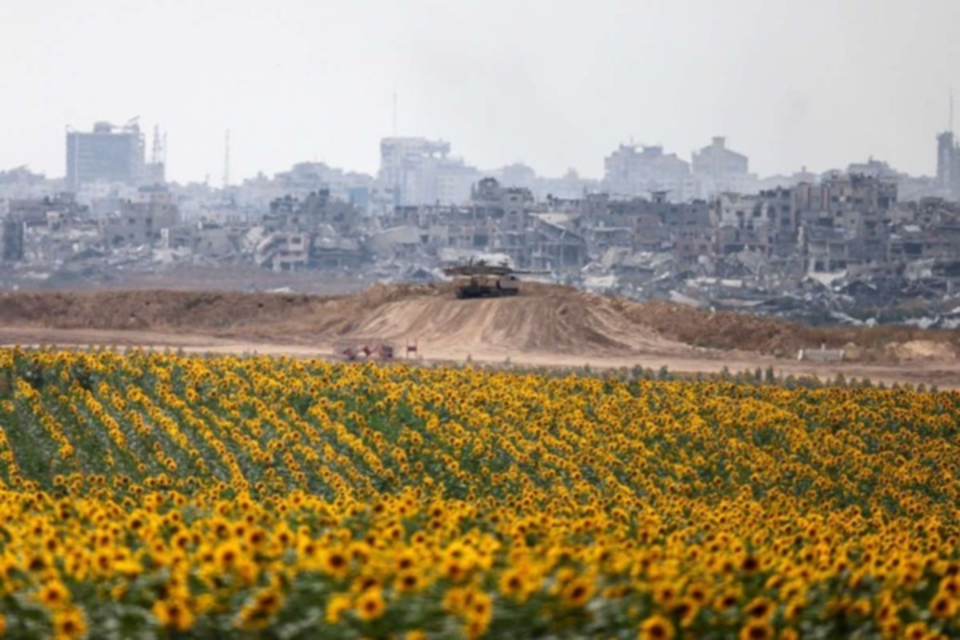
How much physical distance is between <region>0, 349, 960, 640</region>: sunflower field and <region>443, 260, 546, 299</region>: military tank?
1059 inches

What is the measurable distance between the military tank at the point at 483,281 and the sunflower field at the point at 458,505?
1059 inches

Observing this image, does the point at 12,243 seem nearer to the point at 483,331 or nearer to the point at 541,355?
the point at 483,331

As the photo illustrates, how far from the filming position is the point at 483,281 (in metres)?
57.3

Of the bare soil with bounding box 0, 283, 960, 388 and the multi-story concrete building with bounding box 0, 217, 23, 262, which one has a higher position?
the multi-story concrete building with bounding box 0, 217, 23, 262

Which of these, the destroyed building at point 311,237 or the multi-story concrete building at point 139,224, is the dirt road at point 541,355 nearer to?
the destroyed building at point 311,237

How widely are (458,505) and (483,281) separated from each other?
4354 centimetres

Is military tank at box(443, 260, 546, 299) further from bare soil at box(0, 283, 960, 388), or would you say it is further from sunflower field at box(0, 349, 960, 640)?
sunflower field at box(0, 349, 960, 640)

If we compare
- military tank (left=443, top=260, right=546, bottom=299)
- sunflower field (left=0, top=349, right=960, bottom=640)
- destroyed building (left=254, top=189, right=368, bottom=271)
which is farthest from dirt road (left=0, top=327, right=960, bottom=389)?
destroyed building (left=254, top=189, right=368, bottom=271)

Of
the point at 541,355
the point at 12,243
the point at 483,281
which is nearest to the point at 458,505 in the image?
the point at 541,355

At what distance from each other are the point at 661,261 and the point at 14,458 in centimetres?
11637

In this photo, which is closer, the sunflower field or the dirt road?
the sunflower field

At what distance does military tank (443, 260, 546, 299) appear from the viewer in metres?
56.2

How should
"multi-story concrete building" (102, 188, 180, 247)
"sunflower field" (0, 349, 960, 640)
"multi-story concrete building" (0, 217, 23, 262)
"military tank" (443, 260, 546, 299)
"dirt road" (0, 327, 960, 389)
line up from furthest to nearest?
"multi-story concrete building" (102, 188, 180, 247) < "multi-story concrete building" (0, 217, 23, 262) < "military tank" (443, 260, 546, 299) < "dirt road" (0, 327, 960, 389) < "sunflower field" (0, 349, 960, 640)

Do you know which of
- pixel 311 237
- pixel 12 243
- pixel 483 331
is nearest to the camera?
pixel 483 331
